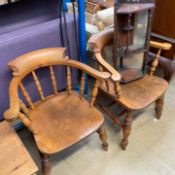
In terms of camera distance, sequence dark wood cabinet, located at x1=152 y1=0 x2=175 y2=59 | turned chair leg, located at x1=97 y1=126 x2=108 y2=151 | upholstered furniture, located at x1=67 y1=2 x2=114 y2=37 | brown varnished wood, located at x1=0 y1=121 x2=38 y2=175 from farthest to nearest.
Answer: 1. upholstered furniture, located at x1=67 y1=2 x2=114 y2=37
2. dark wood cabinet, located at x1=152 y1=0 x2=175 y2=59
3. turned chair leg, located at x1=97 y1=126 x2=108 y2=151
4. brown varnished wood, located at x1=0 y1=121 x2=38 y2=175

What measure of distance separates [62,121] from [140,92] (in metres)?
0.59

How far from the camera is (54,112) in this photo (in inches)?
58.3

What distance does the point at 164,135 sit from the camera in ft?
5.90

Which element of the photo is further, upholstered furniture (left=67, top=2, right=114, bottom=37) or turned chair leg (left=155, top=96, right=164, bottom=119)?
upholstered furniture (left=67, top=2, right=114, bottom=37)

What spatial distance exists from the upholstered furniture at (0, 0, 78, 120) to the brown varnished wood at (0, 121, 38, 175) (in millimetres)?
388

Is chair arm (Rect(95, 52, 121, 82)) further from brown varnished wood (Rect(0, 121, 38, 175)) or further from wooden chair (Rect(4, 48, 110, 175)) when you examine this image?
brown varnished wood (Rect(0, 121, 38, 175))

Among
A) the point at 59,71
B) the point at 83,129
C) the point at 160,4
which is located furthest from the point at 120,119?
the point at 160,4

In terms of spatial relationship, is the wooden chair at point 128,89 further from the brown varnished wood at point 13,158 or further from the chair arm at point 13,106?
the brown varnished wood at point 13,158

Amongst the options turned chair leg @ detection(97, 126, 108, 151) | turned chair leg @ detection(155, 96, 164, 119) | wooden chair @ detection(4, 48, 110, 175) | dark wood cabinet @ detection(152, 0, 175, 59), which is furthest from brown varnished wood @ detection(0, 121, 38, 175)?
dark wood cabinet @ detection(152, 0, 175, 59)

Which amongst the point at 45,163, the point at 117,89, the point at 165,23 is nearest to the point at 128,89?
the point at 117,89

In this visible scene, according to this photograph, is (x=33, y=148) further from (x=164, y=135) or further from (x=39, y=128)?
(x=164, y=135)

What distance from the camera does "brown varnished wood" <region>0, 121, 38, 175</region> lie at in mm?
1086

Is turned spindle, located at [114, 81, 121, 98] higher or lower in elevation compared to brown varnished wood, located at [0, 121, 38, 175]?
higher

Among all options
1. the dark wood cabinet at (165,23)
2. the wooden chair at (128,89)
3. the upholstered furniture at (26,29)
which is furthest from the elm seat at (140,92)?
the upholstered furniture at (26,29)
